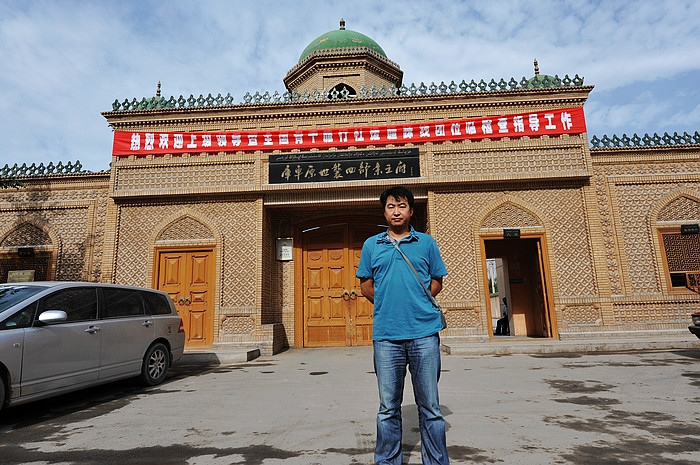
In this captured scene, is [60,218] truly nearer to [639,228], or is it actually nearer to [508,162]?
[508,162]

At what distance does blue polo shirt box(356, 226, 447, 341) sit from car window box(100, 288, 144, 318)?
3975 mm

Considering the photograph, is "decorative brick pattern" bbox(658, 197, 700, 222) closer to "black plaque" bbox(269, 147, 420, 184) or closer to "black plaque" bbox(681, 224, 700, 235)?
"black plaque" bbox(681, 224, 700, 235)

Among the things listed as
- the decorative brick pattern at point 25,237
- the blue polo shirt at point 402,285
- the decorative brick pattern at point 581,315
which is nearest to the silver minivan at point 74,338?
the blue polo shirt at point 402,285

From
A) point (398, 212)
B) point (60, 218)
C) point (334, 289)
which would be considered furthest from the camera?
point (334, 289)

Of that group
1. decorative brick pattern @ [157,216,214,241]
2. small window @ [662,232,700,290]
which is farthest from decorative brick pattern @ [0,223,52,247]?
small window @ [662,232,700,290]

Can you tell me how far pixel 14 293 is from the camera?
423 cm

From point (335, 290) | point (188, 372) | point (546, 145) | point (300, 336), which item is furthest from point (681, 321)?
point (188, 372)

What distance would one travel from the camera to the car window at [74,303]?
14.1 feet

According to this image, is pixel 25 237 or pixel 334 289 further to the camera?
pixel 334 289

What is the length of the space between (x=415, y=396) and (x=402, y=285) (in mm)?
606

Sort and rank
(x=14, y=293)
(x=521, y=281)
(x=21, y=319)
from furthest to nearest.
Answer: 1. (x=521, y=281)
2. (x=14, y=293)
3. (x=21, y=319)

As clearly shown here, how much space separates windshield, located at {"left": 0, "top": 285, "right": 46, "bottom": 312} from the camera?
402cm

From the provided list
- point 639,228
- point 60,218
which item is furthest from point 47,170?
point 639,228

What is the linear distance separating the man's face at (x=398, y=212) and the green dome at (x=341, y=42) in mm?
12675
